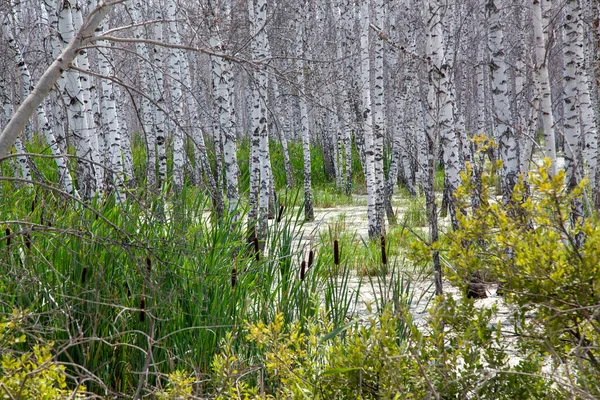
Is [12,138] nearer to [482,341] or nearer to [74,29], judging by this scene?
[482,341]

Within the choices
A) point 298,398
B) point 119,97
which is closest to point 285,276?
point 298,398

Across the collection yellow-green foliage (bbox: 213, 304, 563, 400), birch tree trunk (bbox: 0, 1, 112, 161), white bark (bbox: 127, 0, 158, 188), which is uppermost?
white bark (bbox: 127, 0, 158, 188)

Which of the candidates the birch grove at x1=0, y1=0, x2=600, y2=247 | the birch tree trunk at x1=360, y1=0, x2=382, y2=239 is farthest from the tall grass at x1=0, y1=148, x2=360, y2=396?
the birch tree trunk at x1=360, y1=0, x2=382, y2=239

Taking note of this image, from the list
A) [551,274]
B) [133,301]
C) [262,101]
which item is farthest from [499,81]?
[551,274]

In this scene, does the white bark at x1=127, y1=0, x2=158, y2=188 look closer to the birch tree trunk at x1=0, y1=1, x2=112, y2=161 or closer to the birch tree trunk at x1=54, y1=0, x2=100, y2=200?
the birch tree trunk at x1=54, y1=0, x2=100, y2=200

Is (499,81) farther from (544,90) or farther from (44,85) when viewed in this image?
(44,85)

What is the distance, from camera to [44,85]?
2262mm

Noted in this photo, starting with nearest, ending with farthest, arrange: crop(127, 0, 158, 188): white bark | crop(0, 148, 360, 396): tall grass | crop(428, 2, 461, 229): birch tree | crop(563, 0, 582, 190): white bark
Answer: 1. crop(0, 148, 360, 396): tall grass
2. crop(563, 0, 582, 190): white bark
3. crop(428, 2, 461, 229): birch tree
4. crop(127, 0, 158, 188): white bark

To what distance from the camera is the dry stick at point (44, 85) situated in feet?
7.29

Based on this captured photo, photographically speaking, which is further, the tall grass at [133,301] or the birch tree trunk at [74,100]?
the birch tree trunk at [74,100]

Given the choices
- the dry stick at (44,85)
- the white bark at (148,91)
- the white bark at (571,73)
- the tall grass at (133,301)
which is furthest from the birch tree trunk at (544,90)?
the white bark at (148,91)

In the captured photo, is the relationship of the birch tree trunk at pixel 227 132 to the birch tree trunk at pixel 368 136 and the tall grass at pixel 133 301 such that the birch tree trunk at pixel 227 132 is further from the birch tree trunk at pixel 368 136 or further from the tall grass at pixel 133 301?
the tall grass at pixel 133 301

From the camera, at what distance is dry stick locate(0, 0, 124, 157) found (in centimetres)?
222

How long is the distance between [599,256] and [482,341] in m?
0.48
